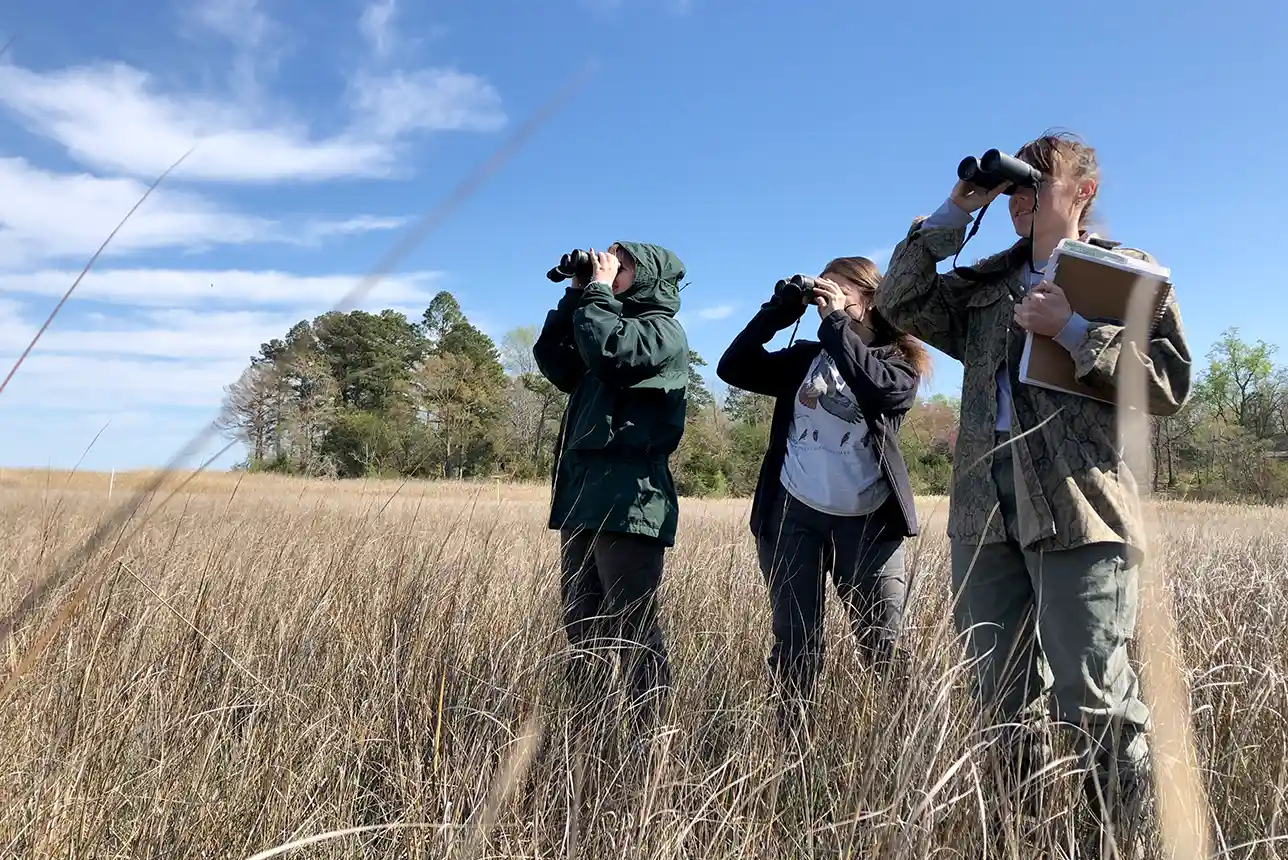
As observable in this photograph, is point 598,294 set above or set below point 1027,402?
above

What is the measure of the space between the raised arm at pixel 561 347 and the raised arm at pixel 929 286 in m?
1.08

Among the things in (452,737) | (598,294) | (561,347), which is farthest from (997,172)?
(452,737)

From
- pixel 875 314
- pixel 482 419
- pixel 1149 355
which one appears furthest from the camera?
pixel 482 419

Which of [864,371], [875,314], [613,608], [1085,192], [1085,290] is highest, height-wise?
[1085,192]

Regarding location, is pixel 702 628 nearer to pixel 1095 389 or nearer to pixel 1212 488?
pixel 1095 389

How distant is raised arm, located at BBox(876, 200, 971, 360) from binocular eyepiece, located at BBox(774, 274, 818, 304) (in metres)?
0.38

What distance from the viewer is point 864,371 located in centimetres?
232

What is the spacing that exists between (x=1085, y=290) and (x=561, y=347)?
165cm

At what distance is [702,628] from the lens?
298cm

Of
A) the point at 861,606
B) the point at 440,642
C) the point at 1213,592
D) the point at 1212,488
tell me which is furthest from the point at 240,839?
the point at 1212,488

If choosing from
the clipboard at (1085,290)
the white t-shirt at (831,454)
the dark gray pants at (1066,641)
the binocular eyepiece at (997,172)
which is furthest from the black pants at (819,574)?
the binocular eyepiece at (997,172)

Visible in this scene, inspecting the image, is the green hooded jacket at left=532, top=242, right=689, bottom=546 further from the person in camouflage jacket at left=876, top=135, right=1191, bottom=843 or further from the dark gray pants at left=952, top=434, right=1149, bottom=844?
the dark gray pants at left=952, top=434, right=1149, bottom=844

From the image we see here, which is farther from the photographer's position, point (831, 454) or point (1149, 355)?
point (831, 454)

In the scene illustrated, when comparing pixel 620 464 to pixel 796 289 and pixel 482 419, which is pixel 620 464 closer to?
pixel 796 289
